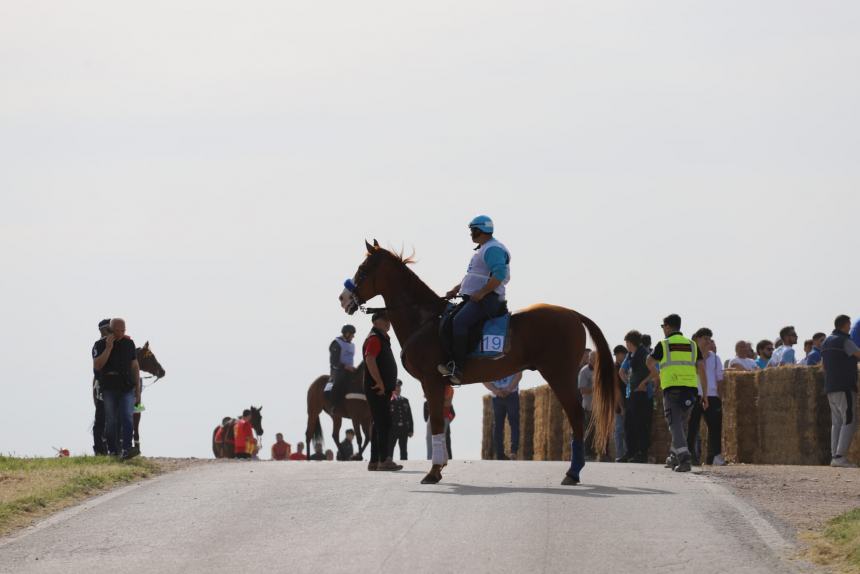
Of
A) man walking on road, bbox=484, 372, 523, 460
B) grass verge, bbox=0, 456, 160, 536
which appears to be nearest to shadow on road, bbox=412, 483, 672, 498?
grass verge, bbox=0, 456, 160, 536

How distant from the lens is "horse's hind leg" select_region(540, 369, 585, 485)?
1775 cm

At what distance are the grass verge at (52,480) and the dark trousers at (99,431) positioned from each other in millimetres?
1199

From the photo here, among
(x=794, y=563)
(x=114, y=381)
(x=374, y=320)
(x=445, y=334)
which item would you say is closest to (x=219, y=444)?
(x=114, y=381)

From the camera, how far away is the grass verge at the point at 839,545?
1262 cm

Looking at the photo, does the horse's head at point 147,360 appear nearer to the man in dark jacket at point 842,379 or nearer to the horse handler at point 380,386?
the horse handler at point 380,386

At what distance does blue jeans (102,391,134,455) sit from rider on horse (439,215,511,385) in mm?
6759

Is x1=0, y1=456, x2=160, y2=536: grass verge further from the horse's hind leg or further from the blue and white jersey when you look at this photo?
the horse's hind leg

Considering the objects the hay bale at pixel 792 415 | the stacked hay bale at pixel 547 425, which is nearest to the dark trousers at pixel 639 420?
the hay bale at pixel 792 415

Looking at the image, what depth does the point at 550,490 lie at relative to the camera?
55.7 ft

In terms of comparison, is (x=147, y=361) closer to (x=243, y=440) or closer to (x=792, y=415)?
(x=243, y=440)

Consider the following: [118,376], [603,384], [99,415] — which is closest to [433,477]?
[603,384]

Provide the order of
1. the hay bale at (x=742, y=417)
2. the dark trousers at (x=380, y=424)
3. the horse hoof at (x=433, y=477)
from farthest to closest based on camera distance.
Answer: the hay bale at (x=742, y=417) → the dark trousers at (x=380, y=424) → the horse hoof at (x=433, y=477)

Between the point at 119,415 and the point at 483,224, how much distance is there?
773 centimetres

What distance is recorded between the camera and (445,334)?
18109 mm
